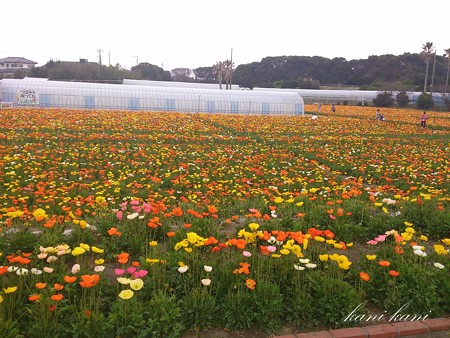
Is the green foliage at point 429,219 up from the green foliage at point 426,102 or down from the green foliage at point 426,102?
down

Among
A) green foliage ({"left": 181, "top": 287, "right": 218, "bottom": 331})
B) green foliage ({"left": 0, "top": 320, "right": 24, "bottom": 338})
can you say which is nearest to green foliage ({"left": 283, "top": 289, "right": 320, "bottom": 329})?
green foliage ({"left": 181, "top": 287, "right": 218, "bottom": 331})

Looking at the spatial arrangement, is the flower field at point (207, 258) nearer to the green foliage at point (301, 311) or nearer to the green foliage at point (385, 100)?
the green foliage at point (301, 311)

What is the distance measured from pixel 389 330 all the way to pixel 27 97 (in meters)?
33.6

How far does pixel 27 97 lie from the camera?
31062mm

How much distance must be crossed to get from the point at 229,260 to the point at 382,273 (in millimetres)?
1615

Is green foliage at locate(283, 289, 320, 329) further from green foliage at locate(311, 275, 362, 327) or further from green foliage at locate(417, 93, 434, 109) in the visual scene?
green foliage at locate(417, 93, 434, 109)

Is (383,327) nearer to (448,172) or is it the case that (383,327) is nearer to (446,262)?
(446,262)

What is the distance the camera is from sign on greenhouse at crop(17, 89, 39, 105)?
3103 cm

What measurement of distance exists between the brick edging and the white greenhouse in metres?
32.6

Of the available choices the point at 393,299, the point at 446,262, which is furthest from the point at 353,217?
the point at 393,299

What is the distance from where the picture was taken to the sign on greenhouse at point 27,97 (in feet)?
102

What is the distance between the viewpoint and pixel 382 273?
4.00 metres

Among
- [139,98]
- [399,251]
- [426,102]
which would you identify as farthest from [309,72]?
[399,251]

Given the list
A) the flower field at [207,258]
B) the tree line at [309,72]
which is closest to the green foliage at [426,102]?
the tree line at [309,72]
